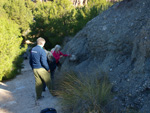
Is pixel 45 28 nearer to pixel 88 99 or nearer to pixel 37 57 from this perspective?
pixel 37 57

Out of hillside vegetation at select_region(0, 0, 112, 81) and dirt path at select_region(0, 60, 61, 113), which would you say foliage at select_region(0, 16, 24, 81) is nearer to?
hillside vegetation at select_region(0, 0, 112, 81)

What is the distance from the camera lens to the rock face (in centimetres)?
380

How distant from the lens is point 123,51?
5113mm

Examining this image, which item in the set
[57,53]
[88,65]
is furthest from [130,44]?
[57,53]

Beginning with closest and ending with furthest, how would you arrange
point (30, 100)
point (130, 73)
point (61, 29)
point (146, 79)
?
point (146, 79), point (130, 73), point (30, 100), point (61, 29)

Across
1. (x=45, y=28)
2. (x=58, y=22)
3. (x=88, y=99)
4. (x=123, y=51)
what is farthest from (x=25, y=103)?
(x=45, y=28)

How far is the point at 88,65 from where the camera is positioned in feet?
19.8

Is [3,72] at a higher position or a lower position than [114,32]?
lower

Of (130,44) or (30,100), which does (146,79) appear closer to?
(130,44)

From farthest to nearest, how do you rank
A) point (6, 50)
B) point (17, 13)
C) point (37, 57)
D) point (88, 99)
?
point (17, 13) → point (6, 50) → point (37, 57) → point (88, 99)

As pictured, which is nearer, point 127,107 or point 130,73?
point 127,107

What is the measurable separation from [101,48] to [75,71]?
1.23m

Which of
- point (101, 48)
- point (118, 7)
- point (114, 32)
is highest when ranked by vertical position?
point (118, 7)

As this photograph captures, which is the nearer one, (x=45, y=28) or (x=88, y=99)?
(x=88, y=99)
